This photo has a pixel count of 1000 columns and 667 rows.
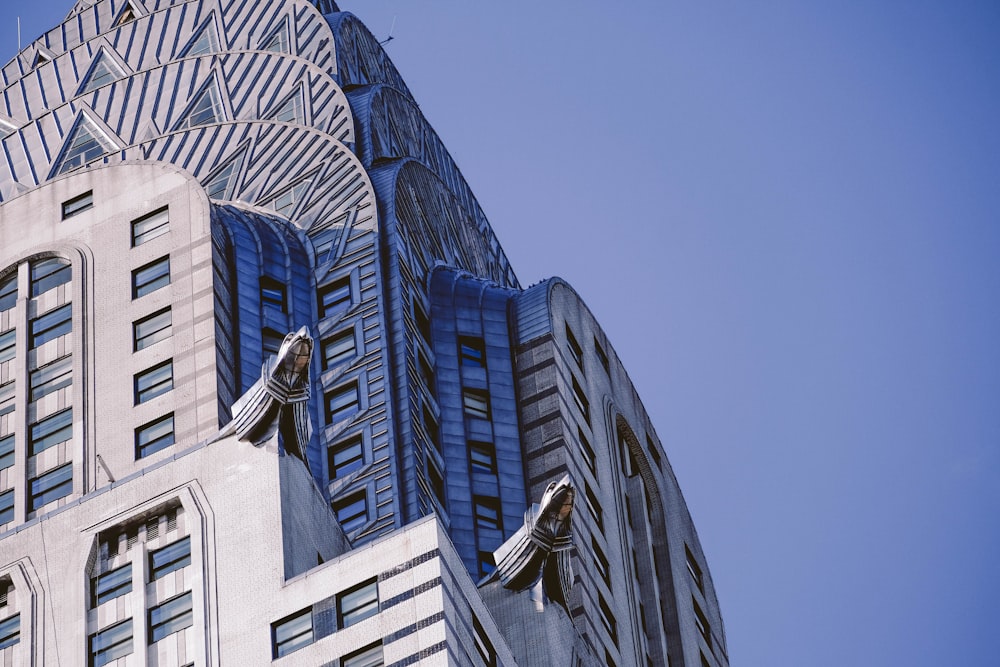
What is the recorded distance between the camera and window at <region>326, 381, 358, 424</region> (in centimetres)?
12825

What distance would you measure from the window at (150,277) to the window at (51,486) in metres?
10.8

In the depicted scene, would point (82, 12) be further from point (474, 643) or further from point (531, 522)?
point (474, 643)

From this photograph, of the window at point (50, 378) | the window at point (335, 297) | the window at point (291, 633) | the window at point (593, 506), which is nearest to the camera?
the window at point (291, 633)

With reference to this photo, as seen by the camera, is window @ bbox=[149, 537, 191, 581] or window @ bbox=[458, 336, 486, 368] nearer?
window @ bbox=[149, 537, 191, 581]

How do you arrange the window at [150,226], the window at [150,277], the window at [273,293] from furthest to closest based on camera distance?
the window at [273,293]
the window at [150,226]
the window at [150,277]

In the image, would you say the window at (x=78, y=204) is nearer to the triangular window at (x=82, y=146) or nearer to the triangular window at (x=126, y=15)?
the triangular window at (x=82, y=146)

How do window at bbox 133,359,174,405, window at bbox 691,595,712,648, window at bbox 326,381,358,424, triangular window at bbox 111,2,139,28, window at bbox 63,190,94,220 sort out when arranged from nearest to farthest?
window at bbox 133,359,174,405, window at bbox 63,190,94,220, window at bbox 326,381,358,424, window at bbox 691,595,712,648, triangular window at bbox 111,2,139,28

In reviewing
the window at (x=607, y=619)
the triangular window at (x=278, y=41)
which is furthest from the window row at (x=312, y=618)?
the triangular window at (x=278, y=41)

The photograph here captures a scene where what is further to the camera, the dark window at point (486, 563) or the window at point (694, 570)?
the window at point (694, 570)

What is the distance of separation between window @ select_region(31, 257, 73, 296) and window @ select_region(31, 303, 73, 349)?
6.37ft

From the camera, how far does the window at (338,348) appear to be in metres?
132

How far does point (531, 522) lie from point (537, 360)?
31.3 meters

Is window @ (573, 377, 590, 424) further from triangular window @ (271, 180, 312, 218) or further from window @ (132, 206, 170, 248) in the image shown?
window @ (132, 206, 170, 248)

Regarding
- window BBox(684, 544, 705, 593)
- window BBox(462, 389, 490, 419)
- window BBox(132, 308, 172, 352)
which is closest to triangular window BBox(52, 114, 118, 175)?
window BBox(462, 389, 490, 419)
